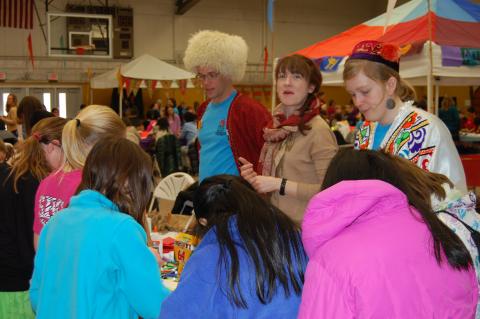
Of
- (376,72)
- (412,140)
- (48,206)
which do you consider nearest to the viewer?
(412,140)

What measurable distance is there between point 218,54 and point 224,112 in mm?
326

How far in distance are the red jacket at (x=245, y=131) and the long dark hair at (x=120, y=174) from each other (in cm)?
119

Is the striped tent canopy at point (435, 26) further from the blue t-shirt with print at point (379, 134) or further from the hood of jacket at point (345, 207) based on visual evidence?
the hood of jacket at point (345, 207)

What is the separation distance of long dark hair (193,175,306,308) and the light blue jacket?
28cm

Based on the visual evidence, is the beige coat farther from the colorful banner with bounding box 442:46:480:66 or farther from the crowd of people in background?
the colorful banner with bounding box 442:46:480:66

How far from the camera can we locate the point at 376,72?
2137mm

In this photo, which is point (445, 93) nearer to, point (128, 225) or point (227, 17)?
point (227, 17)

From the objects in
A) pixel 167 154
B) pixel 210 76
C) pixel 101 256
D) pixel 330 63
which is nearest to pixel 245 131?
pixel 210 76

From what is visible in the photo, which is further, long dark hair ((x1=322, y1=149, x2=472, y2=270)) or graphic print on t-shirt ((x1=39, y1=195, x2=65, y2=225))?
graphic print on t-shirt ((x1=39, y1=195, x2=65, y2=225))

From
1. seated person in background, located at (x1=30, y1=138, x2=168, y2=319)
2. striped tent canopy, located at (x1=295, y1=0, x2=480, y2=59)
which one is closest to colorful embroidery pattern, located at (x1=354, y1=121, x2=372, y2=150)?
seated person in background, located at (x1=30, y1=138, x2=168, y2=319)

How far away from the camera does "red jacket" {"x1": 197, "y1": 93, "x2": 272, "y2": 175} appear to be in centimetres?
301

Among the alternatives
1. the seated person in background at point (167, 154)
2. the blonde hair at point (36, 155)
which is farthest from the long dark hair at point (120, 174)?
the seated person in background at point (167, 154)

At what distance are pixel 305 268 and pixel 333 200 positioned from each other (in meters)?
0.25

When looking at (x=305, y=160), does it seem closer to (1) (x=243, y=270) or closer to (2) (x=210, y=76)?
(2) (x=210, y=76)
